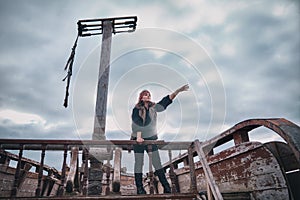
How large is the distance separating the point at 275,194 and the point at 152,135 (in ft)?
5.88

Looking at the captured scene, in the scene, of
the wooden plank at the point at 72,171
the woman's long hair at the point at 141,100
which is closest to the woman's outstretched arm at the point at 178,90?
the woman's long hair at the point at 141,100

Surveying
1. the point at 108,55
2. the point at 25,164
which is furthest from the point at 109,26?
the point at 25,164

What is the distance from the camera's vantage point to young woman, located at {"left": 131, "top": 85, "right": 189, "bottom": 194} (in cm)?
329

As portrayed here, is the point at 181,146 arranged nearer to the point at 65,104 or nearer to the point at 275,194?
→ the point at 275,194

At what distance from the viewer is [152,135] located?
3531mm

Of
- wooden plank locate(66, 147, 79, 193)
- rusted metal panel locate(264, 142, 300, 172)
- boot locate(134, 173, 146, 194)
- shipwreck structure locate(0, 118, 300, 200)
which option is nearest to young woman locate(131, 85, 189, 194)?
boot locate(134, 173, 146, 194)

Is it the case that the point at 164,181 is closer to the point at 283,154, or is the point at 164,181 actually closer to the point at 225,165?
the point at 225,165

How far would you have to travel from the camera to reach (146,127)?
3553mm

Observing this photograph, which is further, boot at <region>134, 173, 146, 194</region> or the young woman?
the young woman

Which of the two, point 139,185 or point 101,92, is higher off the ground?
point 101,92

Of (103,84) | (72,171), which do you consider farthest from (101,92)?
(72,171)

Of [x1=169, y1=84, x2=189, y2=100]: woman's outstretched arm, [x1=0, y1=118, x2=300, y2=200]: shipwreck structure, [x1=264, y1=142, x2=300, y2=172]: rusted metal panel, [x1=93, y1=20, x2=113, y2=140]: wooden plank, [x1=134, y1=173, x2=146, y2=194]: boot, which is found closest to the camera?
[x1=0, y1=118, x2=300, y2=200]: shipwreck structure

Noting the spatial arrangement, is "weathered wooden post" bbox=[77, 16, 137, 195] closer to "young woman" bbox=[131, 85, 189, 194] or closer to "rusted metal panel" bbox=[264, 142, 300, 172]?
"young woman" bbox=[131, 85, 189, 194]

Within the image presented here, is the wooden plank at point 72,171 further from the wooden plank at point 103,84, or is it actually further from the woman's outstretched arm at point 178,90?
the woman's outstretched arm at point 178,90
